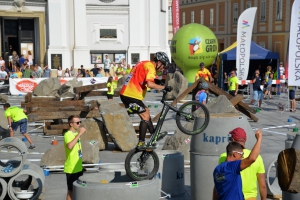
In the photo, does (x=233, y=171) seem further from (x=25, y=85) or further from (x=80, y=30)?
(x=80, y=30)

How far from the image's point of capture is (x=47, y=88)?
27.4 m

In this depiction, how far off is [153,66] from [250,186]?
371 cm

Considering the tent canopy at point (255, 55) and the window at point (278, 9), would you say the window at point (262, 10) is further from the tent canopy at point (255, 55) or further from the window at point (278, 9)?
the tent canopy at point (255, 55)

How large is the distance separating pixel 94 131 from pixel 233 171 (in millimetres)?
8498

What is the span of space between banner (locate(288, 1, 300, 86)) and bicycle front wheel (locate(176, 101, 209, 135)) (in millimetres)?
10075

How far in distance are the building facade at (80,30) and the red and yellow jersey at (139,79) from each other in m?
26.9

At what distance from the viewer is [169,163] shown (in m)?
9.55

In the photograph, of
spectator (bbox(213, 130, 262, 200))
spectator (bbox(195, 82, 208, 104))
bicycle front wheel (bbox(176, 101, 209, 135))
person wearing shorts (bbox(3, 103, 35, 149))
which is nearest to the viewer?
spectator (bbox(213, 130, 262, 200))

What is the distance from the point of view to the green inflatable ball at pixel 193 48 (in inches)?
1195

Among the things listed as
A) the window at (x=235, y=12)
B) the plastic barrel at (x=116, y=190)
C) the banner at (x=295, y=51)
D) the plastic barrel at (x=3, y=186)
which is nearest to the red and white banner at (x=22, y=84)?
the banner at (x=295, y=51)

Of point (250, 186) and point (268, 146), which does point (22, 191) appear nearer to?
point (250, 186)

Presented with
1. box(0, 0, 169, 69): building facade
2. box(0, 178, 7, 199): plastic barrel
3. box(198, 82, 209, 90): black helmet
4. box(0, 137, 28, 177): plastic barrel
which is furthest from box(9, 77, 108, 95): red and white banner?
box(0, 178, 7, 199): plastic barrel

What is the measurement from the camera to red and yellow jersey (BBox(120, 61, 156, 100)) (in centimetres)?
978

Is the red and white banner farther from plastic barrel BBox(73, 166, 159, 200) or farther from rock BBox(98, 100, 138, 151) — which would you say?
plastic barrel BBox(73, 166, 159, 200)
